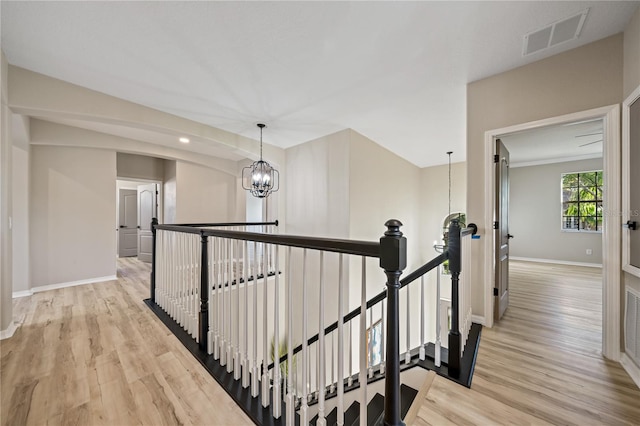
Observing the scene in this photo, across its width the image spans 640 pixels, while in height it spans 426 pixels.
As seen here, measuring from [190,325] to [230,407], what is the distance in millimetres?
1113

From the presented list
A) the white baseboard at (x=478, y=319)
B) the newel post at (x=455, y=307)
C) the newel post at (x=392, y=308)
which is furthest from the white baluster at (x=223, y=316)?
the white baseboard at (x=478, y=319)

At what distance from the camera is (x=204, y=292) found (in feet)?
6.86

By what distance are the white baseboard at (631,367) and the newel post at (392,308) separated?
6.31ft

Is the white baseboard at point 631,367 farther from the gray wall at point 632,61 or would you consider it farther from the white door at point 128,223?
the white door at point 128,223

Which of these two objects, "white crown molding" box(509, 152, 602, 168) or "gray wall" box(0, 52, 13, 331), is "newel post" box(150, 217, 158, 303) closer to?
"gray wall" box(0, 52, 13, 331)

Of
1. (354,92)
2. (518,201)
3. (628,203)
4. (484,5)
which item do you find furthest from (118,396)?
(518,201)

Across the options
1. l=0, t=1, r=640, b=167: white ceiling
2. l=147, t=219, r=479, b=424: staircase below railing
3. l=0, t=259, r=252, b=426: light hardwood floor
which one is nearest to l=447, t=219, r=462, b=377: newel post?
l=147, t=219, r=479, b=424: staircase below railing

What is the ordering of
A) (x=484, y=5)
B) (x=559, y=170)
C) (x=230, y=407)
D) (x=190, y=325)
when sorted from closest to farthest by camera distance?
(x=230, y=407)
(x=484, y=5)
(x=190, y=325)
(x=559, y=170)

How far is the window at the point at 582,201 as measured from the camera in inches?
214

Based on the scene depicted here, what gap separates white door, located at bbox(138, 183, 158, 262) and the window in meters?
10.2

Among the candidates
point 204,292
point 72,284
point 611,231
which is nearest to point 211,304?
point 204,292

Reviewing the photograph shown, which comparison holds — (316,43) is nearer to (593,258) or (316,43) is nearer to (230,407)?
(230,407)

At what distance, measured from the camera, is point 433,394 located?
1522mm

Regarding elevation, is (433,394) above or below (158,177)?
below
